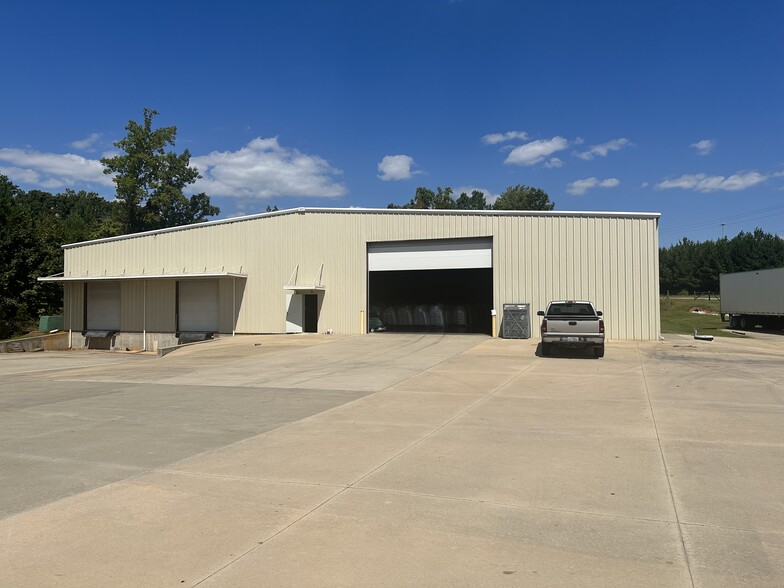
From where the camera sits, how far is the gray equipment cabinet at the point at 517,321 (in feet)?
88.1

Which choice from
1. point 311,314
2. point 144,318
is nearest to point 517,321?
point 311,314

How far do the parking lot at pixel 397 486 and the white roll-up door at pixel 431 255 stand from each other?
52.9 feet

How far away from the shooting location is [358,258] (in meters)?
31.4

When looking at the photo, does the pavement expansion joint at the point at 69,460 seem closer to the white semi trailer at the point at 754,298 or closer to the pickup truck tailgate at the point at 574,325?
the pickup truck tailgate at the point at 574,325

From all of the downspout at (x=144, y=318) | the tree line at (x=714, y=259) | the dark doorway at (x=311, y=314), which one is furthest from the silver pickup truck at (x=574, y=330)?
the tree line at (x=714, y=259)

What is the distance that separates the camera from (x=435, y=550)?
4363 mm

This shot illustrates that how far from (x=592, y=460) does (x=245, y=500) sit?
13.6 feet

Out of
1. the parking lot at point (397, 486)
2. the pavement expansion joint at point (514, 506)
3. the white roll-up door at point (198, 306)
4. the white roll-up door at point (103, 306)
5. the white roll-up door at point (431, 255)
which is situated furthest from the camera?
the white roll-up door at point (103, 306)

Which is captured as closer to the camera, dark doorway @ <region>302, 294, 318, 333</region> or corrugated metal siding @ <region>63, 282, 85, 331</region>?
dark doorway @ <region>302, 294, 318, 333</region>

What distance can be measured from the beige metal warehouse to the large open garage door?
0.12 m

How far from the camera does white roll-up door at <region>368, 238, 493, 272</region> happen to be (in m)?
29.1

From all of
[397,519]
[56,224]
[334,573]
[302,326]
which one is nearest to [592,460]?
[397,519]

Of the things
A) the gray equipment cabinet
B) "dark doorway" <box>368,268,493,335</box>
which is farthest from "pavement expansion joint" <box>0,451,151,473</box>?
"dark doorway" <box>368,268,493,335</box>

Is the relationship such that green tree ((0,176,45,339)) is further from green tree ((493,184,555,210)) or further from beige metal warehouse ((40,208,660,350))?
green tree ((493,184,555,210))
